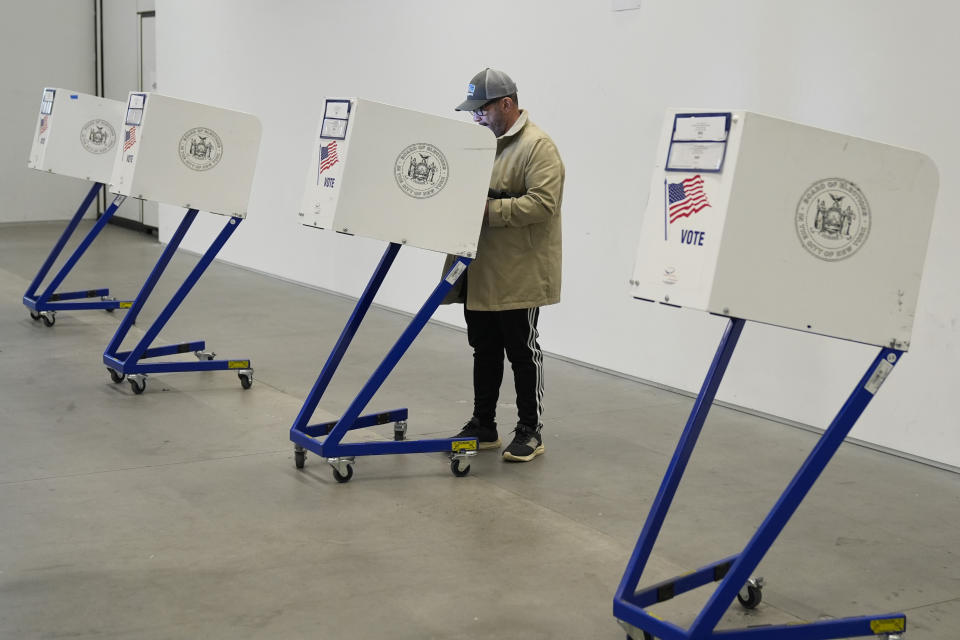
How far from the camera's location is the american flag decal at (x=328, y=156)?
372 centimetres

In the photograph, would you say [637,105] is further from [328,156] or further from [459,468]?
[459,468]

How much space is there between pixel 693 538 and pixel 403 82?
4601mm

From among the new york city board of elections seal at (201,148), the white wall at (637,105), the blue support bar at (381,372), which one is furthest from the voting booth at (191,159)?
the white wall at (637,105)

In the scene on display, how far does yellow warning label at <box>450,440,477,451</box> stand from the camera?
403 cm

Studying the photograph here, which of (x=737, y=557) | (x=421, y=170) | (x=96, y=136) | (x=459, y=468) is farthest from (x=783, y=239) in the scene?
(x=96, y=136)

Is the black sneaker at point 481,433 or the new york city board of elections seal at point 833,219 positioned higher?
the new york city board of elections seal at point 833,219

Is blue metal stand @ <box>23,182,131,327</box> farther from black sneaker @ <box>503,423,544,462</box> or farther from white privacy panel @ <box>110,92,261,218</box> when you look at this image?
black sneaker @ <box>503,423,544,462</box>

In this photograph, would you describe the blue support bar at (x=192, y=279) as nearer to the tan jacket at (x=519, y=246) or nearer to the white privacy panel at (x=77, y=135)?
the tan jacket at (x=519, y=246)

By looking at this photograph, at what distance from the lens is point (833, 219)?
2439mm

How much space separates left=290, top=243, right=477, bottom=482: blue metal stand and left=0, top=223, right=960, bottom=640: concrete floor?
91 millimetres

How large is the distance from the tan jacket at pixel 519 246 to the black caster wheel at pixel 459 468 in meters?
0.58

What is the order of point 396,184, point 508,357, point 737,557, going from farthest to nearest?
point 508,357 < point 396,184 < point 737,557

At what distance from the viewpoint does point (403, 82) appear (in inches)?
287

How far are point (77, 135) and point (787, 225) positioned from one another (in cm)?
502
